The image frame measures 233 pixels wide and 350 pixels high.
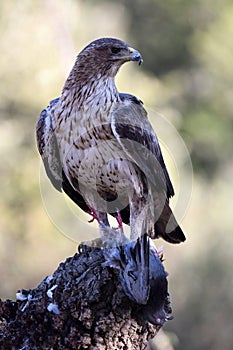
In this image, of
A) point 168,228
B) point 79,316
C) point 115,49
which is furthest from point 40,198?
point 79,316

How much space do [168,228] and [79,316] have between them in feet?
5.43

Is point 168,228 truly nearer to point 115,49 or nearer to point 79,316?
point 115,49

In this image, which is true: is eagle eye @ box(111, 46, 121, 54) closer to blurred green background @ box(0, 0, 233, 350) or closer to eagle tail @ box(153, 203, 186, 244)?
eagle tail @ box(153, 203, 186, 244)

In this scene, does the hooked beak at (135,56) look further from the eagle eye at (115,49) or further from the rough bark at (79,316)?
the rough bark at (79,316)

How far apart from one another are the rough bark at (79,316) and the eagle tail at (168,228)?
1.27 m

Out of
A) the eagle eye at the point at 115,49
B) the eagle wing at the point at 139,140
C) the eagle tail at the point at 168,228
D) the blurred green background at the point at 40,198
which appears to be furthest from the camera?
the blurred green background at the point at 40,198

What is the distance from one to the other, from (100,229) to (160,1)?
17.5 m

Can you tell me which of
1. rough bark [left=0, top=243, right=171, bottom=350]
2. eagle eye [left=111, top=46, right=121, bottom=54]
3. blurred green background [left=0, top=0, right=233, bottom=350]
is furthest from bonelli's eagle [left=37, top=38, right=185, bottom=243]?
blurred green background [left=0, top=0, right=233, bottom=350]

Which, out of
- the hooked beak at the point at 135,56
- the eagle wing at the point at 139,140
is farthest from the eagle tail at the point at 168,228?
the hooked beak at the point at 135,56

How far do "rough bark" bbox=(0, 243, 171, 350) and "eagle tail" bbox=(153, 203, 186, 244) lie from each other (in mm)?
1266

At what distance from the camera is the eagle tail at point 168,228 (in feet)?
22.6

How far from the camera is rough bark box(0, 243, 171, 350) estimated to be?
17.7 feet

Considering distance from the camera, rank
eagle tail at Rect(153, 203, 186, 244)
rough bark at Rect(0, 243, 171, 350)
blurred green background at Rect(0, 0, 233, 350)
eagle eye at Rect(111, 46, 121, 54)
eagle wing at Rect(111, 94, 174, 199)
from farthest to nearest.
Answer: blurred green background at Rect(0, 0, 233, 350), eagle tail at Rect(153, 203, 186, 244), eagle eye at Rect(111, 46, 121, 54), eagle wing at Rect(111, 94, 174, 199), rough bark at Rect(0, 243, 171, 350)

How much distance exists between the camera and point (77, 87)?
22.1 ft
